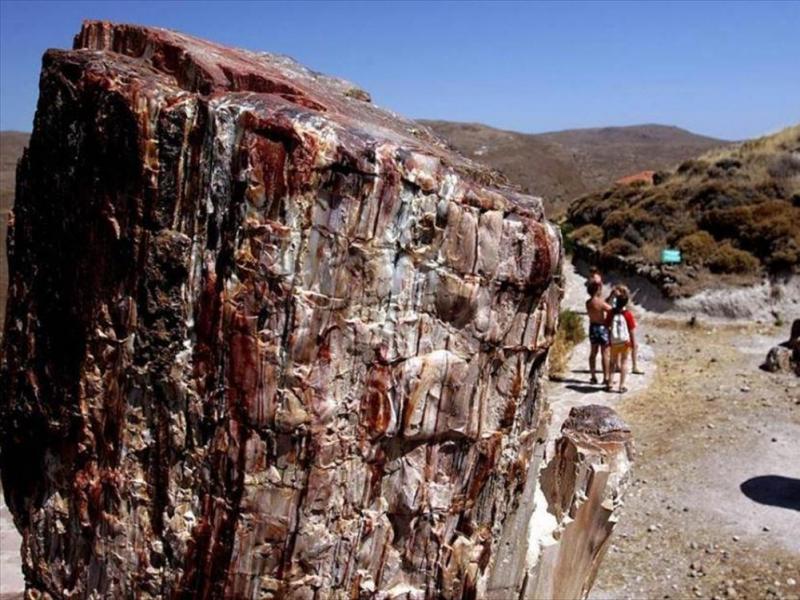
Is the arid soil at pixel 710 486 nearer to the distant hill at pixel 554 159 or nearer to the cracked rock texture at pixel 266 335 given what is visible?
the cracked rock texture at pixel 266 335

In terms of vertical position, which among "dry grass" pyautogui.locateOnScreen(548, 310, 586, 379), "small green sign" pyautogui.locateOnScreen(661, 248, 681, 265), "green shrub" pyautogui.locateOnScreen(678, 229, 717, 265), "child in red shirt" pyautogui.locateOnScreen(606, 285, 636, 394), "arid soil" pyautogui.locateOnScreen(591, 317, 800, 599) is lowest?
"arid soil" pyautogui.locateOnScreen(591, 317, 800, 599)

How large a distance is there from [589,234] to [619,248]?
2931mm

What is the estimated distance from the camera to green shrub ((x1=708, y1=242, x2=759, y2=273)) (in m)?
16.2

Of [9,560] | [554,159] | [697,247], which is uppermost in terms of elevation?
[554,159]

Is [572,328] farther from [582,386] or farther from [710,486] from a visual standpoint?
[710,486]

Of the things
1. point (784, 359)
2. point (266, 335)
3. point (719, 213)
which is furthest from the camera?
point (719, 213)

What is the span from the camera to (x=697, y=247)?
17.3 metres

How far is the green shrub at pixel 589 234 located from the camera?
21166 millimetres

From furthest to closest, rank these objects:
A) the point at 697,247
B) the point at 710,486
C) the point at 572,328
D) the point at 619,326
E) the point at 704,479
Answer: the point at 697,247, the point at 572,328, the point at 619,326, the point at 704,479, the point at 710,486

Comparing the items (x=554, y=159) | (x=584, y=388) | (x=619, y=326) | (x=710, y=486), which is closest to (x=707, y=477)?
(x=710, y=486)

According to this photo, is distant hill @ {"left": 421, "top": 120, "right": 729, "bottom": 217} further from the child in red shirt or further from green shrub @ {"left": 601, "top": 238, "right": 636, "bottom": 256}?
the child in red shirt

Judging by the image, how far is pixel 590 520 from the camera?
3.87 meters

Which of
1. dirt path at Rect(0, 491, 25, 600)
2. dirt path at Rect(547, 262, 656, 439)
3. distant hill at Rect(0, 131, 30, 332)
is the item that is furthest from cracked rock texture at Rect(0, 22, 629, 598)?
distant hill at Rect(0, 131, 30, 332)

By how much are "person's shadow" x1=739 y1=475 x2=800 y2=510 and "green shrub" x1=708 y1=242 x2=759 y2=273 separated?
863 cm
